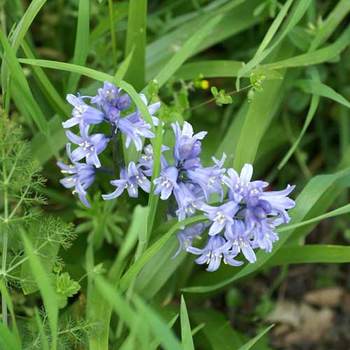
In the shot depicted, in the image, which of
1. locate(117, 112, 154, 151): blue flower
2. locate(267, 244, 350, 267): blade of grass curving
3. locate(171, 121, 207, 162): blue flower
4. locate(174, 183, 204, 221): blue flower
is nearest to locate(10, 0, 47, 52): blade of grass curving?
locate(117, 112, 154, 151): blue flower

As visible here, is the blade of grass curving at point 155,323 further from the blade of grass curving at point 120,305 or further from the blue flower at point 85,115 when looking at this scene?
the blue flower at point 85,115

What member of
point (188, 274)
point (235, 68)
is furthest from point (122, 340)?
point (235, 68)

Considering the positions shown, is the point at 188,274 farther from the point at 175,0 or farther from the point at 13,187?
the point at 175,0

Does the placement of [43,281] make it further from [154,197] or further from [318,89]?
[318,89]

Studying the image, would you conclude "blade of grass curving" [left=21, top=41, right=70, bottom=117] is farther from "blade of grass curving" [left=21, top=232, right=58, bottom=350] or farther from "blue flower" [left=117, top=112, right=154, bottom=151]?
"blade of grass curving" [left=21, top=232, right=58, bottom=350]

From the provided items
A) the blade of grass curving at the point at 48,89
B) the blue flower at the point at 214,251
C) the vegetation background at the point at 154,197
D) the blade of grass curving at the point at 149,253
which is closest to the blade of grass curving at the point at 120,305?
the vegetation background at the point at 154,197

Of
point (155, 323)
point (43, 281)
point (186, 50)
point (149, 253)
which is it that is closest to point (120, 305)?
point (155, 323)
